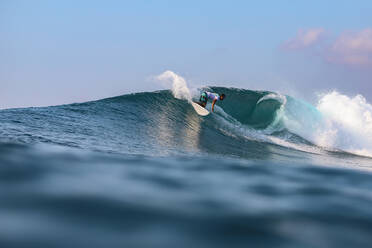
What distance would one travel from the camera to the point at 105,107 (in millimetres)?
12734

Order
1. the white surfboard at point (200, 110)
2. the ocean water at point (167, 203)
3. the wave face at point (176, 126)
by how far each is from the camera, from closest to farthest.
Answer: the ocean water at point (167, 203), the wave face at point (176, 126), the white surfboard at point (200, 110)

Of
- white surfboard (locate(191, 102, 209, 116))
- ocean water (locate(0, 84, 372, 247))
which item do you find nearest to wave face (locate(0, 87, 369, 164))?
white surfboard (locate(191, 102, 209, 116))

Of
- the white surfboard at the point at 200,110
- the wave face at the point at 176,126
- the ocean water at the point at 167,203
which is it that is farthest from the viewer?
the white surfboard at the point at 200,110

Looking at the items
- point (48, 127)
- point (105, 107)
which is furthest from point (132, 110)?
point (48, 127)

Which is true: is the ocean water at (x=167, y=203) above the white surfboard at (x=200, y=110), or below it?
below

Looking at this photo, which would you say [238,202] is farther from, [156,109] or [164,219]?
[156,109]

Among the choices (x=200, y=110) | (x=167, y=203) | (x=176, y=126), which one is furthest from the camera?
(x=200, y=110)

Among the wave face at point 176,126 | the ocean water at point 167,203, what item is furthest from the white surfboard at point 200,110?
the ocean water at point 167,203

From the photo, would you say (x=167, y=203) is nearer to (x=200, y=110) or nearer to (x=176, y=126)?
(x=176, y=126)

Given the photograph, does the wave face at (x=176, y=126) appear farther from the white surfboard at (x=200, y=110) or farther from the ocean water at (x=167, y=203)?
the ocean water at (x=167, y=203)

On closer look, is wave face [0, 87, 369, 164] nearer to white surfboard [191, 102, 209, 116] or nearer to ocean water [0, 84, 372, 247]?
white surfboard [191, 102, 209, 116]

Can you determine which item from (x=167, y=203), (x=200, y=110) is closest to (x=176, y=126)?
(x=200, y=110)

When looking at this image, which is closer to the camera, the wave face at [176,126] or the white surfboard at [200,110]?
the wave face at [176,126]

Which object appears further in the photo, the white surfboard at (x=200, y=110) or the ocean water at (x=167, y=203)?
the white surfboard at (x=200, y=110)
